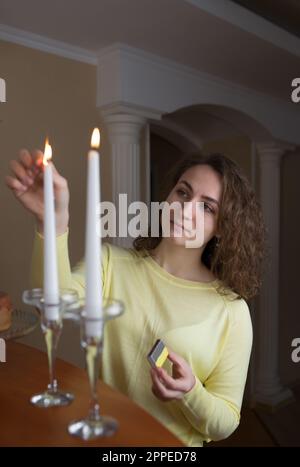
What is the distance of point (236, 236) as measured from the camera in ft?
3.76

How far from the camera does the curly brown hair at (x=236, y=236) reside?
113 centimetres

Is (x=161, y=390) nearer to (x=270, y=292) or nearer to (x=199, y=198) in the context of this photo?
(x=199, y=198)

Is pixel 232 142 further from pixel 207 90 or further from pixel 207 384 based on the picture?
pixel 207 384

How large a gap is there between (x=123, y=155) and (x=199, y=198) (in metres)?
1.17

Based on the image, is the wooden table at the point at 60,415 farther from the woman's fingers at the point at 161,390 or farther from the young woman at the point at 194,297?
the young woman at the point at 194,297

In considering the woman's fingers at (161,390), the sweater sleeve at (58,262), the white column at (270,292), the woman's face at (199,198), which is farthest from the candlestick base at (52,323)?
the white column at (270,292)

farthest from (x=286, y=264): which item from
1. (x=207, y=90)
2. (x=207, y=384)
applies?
(x=207, y=384)

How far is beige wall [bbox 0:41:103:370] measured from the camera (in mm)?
1898

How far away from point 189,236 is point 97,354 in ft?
2.03

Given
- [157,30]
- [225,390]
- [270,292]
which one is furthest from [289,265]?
[225,390]

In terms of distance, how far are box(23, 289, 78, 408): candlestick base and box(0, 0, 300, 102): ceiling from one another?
1.46 metres

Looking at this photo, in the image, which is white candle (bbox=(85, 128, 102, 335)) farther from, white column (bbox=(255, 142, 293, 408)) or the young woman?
white column (bbox=(255, 142, 293, 408))

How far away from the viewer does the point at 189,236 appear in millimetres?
1098

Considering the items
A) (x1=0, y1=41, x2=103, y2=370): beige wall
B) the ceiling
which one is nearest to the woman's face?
the ceiling
